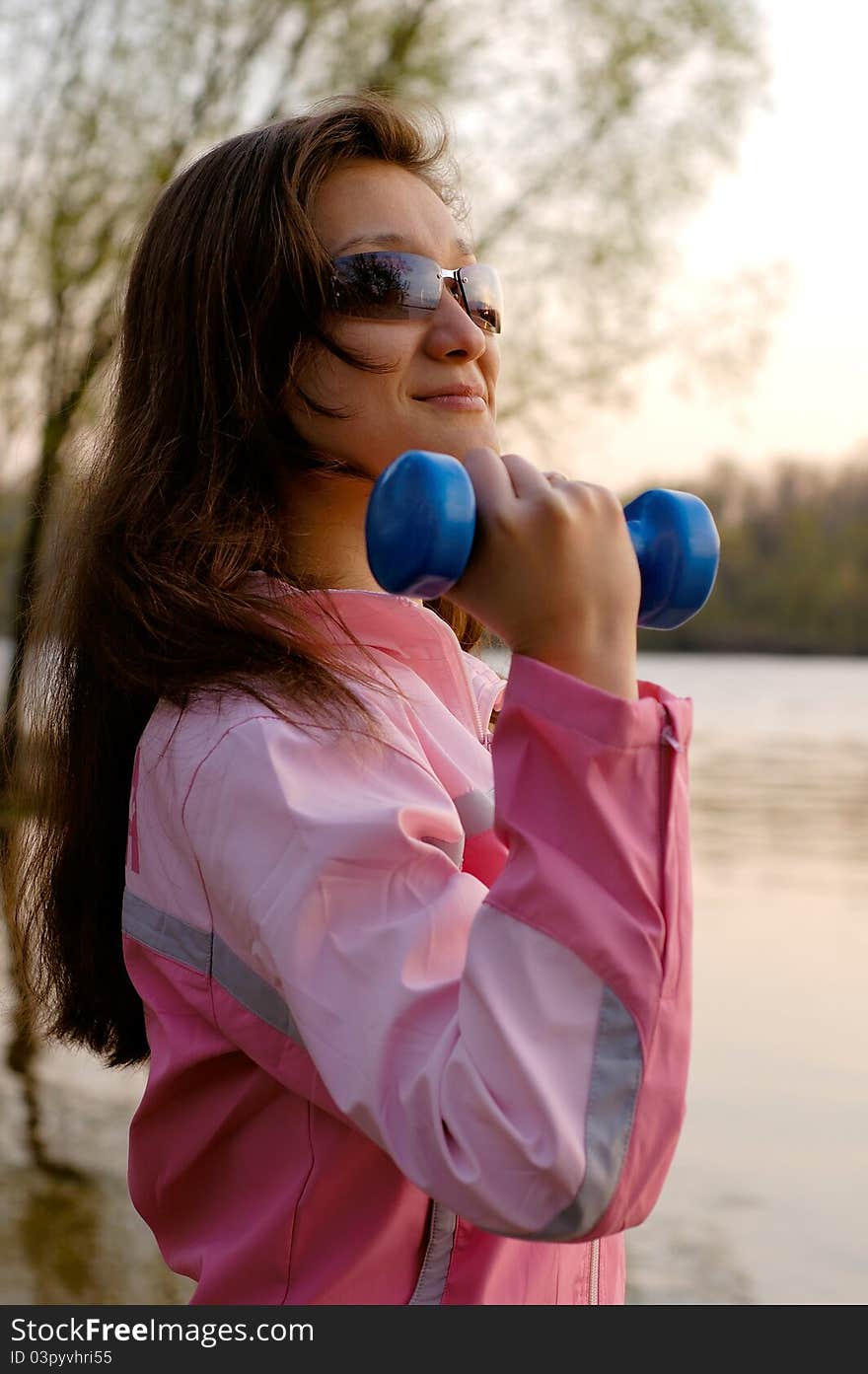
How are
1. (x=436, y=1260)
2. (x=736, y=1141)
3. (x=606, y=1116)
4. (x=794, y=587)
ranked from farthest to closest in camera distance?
(x=794, y=587) < (x=736, y=1141) < (x=436, y=1260) < (x=606, y=1116)

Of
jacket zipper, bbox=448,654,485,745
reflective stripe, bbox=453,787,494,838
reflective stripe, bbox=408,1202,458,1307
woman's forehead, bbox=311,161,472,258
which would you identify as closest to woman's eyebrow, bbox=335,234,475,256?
woman's forehead, bbox=311,161,472,258

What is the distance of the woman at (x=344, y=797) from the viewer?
1146mm

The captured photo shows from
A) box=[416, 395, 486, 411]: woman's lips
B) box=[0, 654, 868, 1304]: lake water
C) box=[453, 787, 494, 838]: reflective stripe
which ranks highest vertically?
box=[416, 395, 486, 411]: woman's lips

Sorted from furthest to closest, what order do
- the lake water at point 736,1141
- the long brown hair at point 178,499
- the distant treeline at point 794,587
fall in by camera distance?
1. the distant treeline at point 794,587
2. the lake water at point 736,1141
3. the long brown hair at point 178,499

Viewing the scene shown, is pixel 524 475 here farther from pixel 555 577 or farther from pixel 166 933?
pixel 166 933

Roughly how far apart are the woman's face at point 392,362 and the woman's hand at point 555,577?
1.28ft

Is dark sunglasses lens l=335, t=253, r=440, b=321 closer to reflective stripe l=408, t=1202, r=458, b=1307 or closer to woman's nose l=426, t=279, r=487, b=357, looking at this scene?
woman's nose l=426, t=279, r=487, b=357

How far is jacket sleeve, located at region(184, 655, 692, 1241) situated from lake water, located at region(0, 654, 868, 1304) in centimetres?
166

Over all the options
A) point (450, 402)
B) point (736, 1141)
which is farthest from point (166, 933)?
point (736, 1141)

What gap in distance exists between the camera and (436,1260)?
137 cm

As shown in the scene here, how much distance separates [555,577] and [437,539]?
0.10 metres

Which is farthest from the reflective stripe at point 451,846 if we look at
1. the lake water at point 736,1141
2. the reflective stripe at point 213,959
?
the lake water at point 736,1141

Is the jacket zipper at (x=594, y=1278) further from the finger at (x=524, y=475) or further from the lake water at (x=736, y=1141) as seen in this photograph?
the lake water at (x=736, y=1141)

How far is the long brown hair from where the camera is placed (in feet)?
5.14
